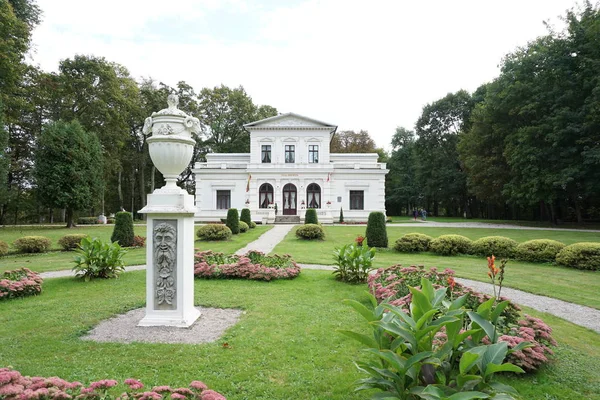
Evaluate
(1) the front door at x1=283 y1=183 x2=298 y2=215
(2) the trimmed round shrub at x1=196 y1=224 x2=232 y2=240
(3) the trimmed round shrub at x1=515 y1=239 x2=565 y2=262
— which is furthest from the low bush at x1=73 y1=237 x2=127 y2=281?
(1) the front door at x1=283 y1=183 x2=298 y2=215

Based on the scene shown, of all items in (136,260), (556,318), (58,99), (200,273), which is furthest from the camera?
(58,99)

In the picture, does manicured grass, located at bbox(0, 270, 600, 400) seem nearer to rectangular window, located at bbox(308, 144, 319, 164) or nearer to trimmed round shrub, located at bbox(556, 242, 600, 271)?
trimmed round shrub, located at bbox(556, 242, 600, 271)

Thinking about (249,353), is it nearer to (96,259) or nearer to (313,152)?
(96,259)

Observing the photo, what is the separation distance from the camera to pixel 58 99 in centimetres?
3200

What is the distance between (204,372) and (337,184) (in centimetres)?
3244

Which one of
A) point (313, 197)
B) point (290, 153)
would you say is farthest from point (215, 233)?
point (290, 153)

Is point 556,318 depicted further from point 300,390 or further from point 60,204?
point 60,204

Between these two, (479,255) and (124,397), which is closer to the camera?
(124,397)

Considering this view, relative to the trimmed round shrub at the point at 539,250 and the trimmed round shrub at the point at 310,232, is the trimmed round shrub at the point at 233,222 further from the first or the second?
the trimmed round shrub at the point at 539,250

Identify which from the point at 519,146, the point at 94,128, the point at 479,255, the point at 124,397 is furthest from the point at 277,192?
the point at 124,397

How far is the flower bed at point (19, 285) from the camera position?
23.8 ft

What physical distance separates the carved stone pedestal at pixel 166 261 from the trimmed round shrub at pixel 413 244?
11322mm

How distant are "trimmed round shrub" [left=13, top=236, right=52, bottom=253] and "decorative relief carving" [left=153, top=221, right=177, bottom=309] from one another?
13.3 metres

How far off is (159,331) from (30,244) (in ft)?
44.8
